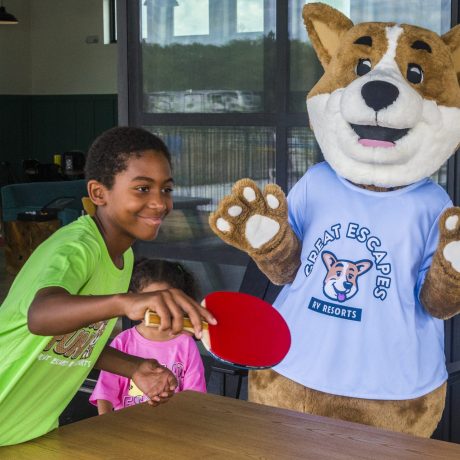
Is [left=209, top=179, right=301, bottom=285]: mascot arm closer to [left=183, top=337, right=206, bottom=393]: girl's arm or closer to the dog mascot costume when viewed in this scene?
the dog mascot costume

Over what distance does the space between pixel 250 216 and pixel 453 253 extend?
1.79 ft

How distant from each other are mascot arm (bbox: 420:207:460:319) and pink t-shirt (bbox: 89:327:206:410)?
29.9 inches

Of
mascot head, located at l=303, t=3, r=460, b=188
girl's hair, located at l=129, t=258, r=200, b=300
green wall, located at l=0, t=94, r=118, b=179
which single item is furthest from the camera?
green wall, located at l=0, t=94, r=118, b=179

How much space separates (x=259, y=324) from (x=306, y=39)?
1.91m

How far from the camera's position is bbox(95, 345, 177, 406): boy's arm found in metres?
1.87

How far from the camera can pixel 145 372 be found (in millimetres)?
1944

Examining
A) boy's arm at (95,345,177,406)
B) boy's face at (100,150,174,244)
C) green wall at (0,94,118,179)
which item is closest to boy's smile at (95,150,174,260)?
boy's face at (100,150,174,244)

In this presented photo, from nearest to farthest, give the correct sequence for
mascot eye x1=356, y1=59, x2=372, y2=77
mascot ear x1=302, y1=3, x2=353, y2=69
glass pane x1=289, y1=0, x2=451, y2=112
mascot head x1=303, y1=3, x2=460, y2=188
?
mascot head x1=303, y1=3, x2=460, y2=188 → mascot eye x1=356, y1=59, x2=372, y2=77 → mascot ear x1=302, y1=3, x2=353, y2=69 → glass pane x1=289, y1=0, x2=451, y2=112

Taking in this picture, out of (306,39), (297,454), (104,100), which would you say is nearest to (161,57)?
(306,39)

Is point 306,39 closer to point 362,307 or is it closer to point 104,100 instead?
point 362,307

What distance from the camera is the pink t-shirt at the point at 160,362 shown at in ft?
8.81

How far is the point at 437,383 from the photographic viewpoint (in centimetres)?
250

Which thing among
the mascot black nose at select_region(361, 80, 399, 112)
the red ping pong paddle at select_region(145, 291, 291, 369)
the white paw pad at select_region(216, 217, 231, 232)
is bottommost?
the red ping pong paddle at select_region(145, 291, 291, 369)

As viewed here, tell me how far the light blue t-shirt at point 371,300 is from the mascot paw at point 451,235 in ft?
0.39
